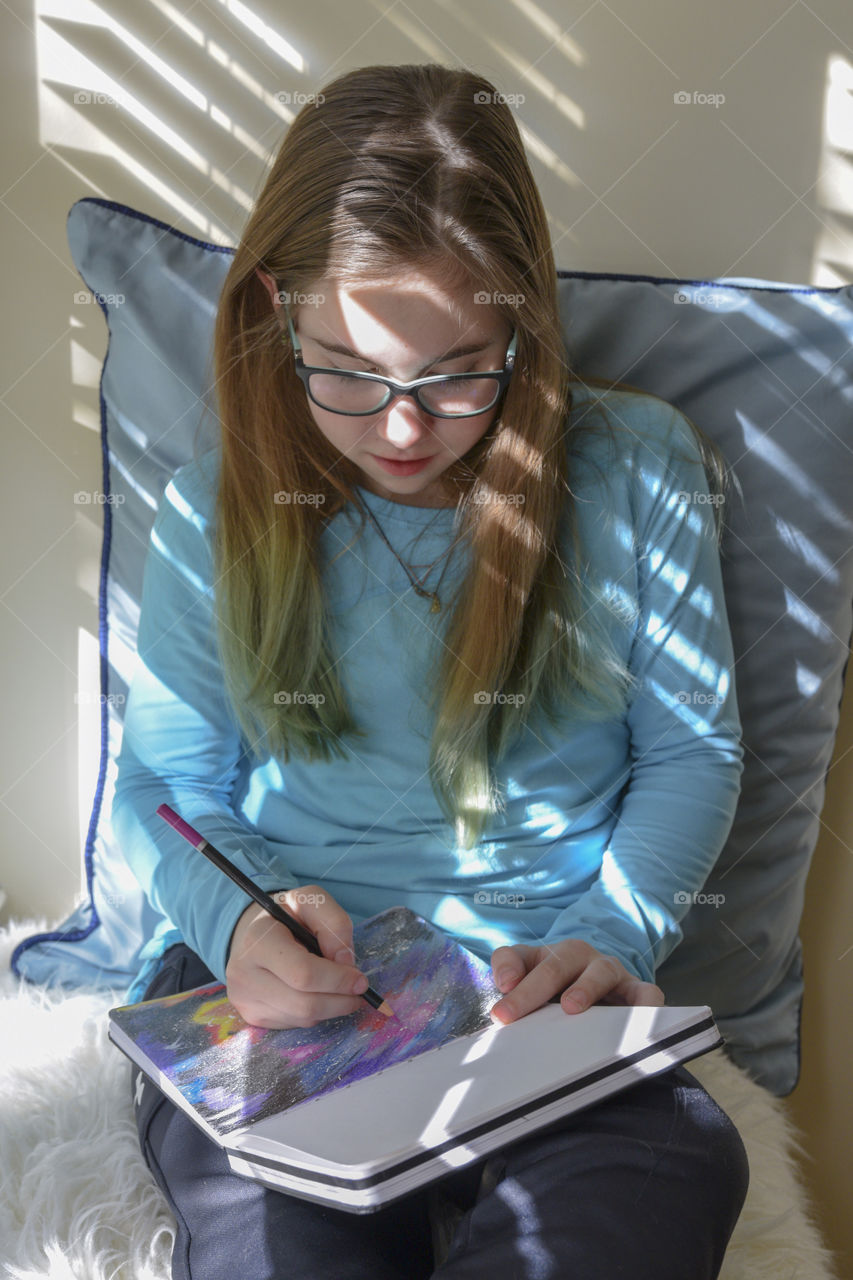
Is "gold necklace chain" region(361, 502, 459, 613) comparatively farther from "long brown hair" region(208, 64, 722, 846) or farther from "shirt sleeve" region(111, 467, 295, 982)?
"shirt sleeve" region(111, 467, 295, 982)

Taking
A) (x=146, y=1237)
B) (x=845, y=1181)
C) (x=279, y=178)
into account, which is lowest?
(x=845, y=1181)

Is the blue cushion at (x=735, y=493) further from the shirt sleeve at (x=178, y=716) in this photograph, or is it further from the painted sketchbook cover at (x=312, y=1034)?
the painted sketchbook cover at (x=312, y=1034)

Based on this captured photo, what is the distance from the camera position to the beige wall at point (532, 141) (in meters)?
1.16

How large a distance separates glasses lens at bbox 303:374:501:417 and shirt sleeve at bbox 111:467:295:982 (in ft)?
0.72

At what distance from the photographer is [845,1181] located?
1.27 metres

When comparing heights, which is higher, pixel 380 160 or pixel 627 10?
pixel 627 10

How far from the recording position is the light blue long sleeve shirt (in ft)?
3.35

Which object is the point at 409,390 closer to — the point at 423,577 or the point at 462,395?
the point at 462,395

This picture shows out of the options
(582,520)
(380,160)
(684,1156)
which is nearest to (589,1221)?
(684,1156)

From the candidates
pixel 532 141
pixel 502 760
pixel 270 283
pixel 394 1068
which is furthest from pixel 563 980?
pixel 532 141

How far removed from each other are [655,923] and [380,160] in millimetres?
662

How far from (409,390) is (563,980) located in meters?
0.46

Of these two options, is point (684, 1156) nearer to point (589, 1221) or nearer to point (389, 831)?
point (589, 1221)

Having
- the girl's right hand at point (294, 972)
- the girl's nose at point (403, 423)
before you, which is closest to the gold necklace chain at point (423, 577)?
the girl's nose at point (403, 423)
